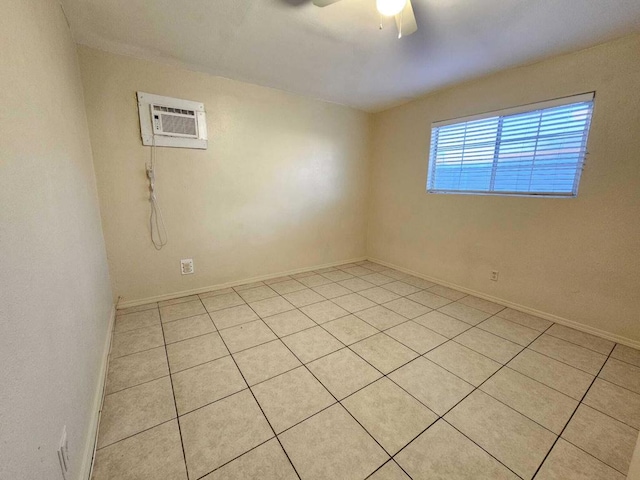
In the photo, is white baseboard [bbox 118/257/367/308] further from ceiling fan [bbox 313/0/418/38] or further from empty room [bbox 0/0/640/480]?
ceiling fan [bbox 313/0/418/38]

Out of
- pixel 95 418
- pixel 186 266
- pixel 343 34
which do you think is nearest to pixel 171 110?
pixel 186 266

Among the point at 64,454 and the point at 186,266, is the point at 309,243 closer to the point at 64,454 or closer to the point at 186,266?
the point at 186,266

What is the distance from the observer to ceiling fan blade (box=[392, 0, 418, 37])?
1381mm

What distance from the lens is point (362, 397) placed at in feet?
4.79

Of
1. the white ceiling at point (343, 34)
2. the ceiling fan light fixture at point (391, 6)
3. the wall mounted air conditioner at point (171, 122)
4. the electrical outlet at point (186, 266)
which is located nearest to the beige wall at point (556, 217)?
the white ceiling at point (343, 34)

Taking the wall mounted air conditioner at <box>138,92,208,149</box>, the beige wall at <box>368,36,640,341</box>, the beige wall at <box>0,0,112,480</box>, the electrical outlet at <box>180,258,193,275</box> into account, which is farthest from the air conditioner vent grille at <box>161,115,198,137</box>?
the beige wall at <box>368,36,640,341</box>

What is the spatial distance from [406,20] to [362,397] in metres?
2.20

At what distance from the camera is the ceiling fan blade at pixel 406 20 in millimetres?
1381

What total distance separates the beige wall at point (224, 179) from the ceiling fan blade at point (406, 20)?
70.9 inches

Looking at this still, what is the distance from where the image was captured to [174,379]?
1.57m

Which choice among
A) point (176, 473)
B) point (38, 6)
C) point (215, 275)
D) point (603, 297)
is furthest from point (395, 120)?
point (176, 473)

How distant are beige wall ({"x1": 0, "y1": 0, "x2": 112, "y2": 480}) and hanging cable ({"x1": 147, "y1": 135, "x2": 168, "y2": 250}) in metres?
0.78

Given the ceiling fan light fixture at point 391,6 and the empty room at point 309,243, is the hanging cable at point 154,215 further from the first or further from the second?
the ceiling fan light fixture at point 391,6

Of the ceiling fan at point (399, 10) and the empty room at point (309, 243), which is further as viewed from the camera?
the ceiling fan at point (399, 10)
